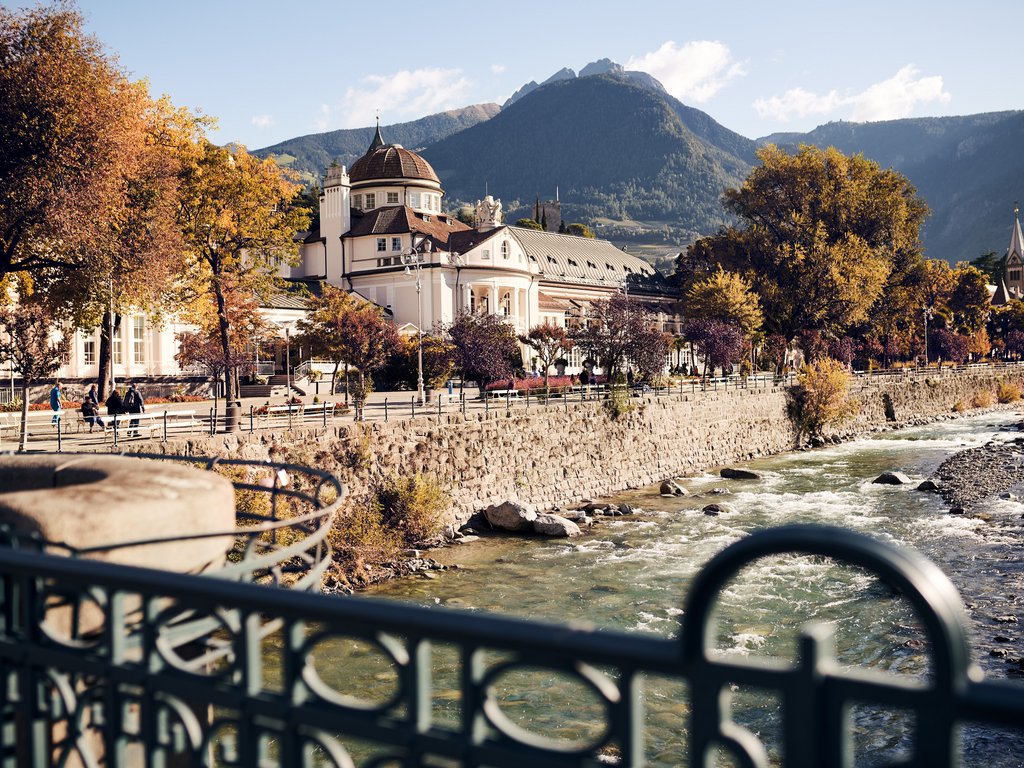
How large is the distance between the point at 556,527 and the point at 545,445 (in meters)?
6.39

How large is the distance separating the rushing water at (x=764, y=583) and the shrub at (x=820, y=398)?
18073 millimetres

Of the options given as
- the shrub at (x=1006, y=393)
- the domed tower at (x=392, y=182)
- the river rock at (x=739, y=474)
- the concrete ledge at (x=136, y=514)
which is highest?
the domed tower at (x=392, y=182)

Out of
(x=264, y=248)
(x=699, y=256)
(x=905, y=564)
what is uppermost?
(x=699, y=256)

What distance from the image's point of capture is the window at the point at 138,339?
44.4m

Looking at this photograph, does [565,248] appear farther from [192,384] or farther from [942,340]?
[192,384]

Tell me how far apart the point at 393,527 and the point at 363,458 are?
2.07 meters

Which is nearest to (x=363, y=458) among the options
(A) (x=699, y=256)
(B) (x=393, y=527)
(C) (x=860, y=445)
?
(B) (x=393, y=527)

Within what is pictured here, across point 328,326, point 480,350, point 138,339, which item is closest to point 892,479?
Answer: point 480,350

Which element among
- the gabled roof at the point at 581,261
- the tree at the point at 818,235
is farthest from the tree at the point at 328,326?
the tree at the point at 818,235

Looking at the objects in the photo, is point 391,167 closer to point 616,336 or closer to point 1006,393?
point 616,336

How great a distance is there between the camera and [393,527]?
25.2 metres

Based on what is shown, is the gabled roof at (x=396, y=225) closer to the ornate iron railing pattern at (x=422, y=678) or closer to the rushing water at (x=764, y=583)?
the rushing water at (x=764, y=583)

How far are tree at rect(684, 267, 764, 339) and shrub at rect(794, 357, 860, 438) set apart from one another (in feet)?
27.1

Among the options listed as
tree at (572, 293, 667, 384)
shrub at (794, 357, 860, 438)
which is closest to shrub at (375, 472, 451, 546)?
tree at (572, 293, 667, 384)
